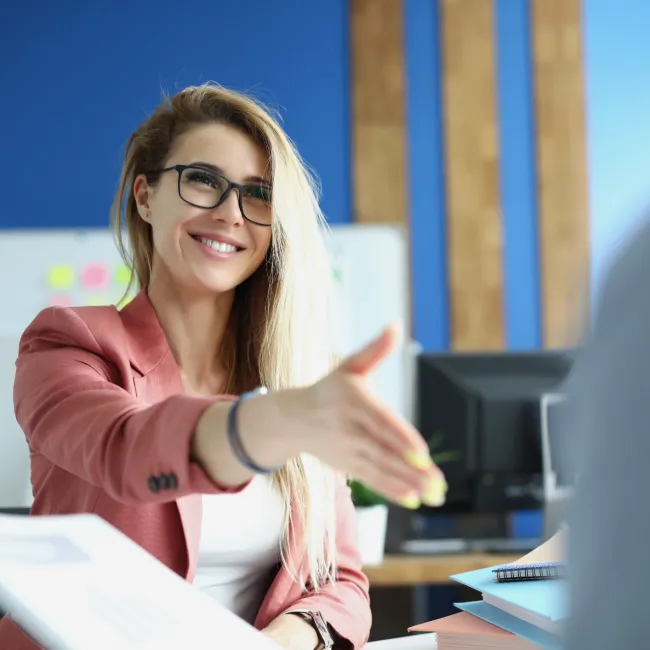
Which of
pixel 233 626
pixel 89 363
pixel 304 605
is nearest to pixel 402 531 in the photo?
pixel 304 605

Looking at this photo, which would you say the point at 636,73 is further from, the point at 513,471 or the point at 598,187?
the point at 513,471

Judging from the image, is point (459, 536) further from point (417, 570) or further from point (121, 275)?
point (121, 275)

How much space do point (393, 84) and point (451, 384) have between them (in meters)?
2.04

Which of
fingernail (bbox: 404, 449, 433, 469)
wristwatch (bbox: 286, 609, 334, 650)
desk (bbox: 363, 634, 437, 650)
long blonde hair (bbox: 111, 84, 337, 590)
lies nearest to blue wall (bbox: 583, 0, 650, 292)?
long blonde hair (bbox: 111, 84, 337, 590)

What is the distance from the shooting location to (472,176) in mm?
4121

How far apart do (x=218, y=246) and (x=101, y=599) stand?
0.84 meters

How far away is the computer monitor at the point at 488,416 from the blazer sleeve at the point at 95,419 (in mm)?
1487

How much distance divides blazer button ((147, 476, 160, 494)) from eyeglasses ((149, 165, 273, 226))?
738mm

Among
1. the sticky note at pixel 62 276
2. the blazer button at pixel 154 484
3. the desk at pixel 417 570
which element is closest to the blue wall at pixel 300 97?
the sticky note at pixel 62 276

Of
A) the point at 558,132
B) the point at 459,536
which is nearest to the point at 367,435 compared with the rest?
the point at 459,536

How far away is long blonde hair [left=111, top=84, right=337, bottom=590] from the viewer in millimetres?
1398

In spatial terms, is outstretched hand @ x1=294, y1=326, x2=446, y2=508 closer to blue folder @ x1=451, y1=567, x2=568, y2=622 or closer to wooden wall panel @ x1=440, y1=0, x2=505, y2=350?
blue folder @ x1=451, y1=567, x2=568, y2=622

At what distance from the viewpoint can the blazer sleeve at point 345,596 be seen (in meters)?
1.30

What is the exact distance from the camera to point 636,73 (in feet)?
13.4
